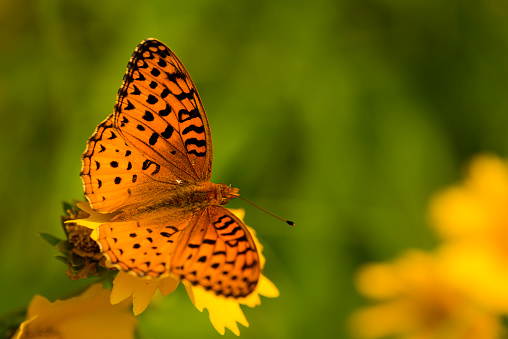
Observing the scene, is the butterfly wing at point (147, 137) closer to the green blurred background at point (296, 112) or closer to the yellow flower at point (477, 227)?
the green blurred background at point (296, 112)

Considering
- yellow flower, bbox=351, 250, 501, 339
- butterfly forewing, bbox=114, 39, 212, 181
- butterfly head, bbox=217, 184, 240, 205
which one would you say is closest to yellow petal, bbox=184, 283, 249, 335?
butterfly head, bbox=217, 184, 240, 205

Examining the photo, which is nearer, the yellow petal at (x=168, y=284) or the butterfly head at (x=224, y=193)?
the yellow petal at (x=168, y=284)

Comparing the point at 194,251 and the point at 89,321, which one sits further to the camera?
the point at 89,321

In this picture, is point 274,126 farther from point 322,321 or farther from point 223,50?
point 322,321

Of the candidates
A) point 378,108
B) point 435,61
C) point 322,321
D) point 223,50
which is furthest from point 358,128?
point 322,321

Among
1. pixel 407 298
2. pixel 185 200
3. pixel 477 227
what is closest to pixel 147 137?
pixel 185 200

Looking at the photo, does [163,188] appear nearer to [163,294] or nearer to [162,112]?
[162,112]

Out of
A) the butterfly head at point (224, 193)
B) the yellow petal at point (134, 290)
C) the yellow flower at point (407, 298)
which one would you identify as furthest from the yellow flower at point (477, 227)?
the yellow petal at point (134, 290)

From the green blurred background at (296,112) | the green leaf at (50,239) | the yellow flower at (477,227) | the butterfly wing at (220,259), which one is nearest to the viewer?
the butterfly wing at (220,259)
